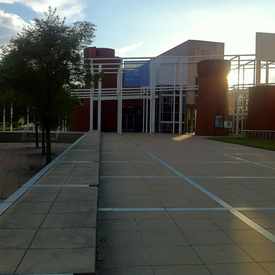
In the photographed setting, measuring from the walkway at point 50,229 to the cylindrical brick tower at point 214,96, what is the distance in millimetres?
39998

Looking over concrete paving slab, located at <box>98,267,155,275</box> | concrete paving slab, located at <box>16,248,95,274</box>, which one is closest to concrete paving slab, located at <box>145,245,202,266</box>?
concrete paving slab, located at <box>98,267,155,275</box>

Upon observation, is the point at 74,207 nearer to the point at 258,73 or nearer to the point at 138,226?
the point at 138,226

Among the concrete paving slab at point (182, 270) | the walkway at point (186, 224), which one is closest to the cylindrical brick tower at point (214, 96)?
the walkway at point (186, 224)

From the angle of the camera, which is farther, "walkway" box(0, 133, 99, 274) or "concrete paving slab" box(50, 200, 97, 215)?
"concrete paving slab" box(50, 200, 97, 215)

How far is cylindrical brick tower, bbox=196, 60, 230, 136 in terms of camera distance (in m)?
50.3

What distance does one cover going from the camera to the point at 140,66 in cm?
5772

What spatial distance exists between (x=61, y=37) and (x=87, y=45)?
1.66m

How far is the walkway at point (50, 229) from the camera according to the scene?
5273 millimetres

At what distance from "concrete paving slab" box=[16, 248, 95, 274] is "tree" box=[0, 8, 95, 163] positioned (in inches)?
665

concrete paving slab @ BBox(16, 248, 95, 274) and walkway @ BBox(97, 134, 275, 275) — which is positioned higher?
concrete paving slab @ BBox(16, 248, 95, 274)

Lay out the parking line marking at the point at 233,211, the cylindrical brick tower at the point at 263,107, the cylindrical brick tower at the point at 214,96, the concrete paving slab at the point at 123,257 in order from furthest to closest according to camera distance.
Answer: the cylindrical brick tower at the point at 214,96 < the cylindrical brick tower at the point at 263,107 < the parking line marking at the point at 233,211 < the concrete paving slab at the point at 123,257

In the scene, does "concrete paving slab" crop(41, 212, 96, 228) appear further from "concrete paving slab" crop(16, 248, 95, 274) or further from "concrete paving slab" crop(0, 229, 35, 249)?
"concrete paving slab" crop(16, 248, 95, 274)

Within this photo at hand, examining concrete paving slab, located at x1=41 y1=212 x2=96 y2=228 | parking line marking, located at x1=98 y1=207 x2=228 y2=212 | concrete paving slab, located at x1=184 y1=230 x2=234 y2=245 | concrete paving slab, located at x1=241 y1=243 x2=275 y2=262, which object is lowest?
parking line marking, located at x1=98 y1=207 x2=228 y2=212

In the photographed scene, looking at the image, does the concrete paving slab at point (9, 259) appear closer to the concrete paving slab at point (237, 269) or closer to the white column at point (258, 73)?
the concrete paving slab at point (237, 269)
